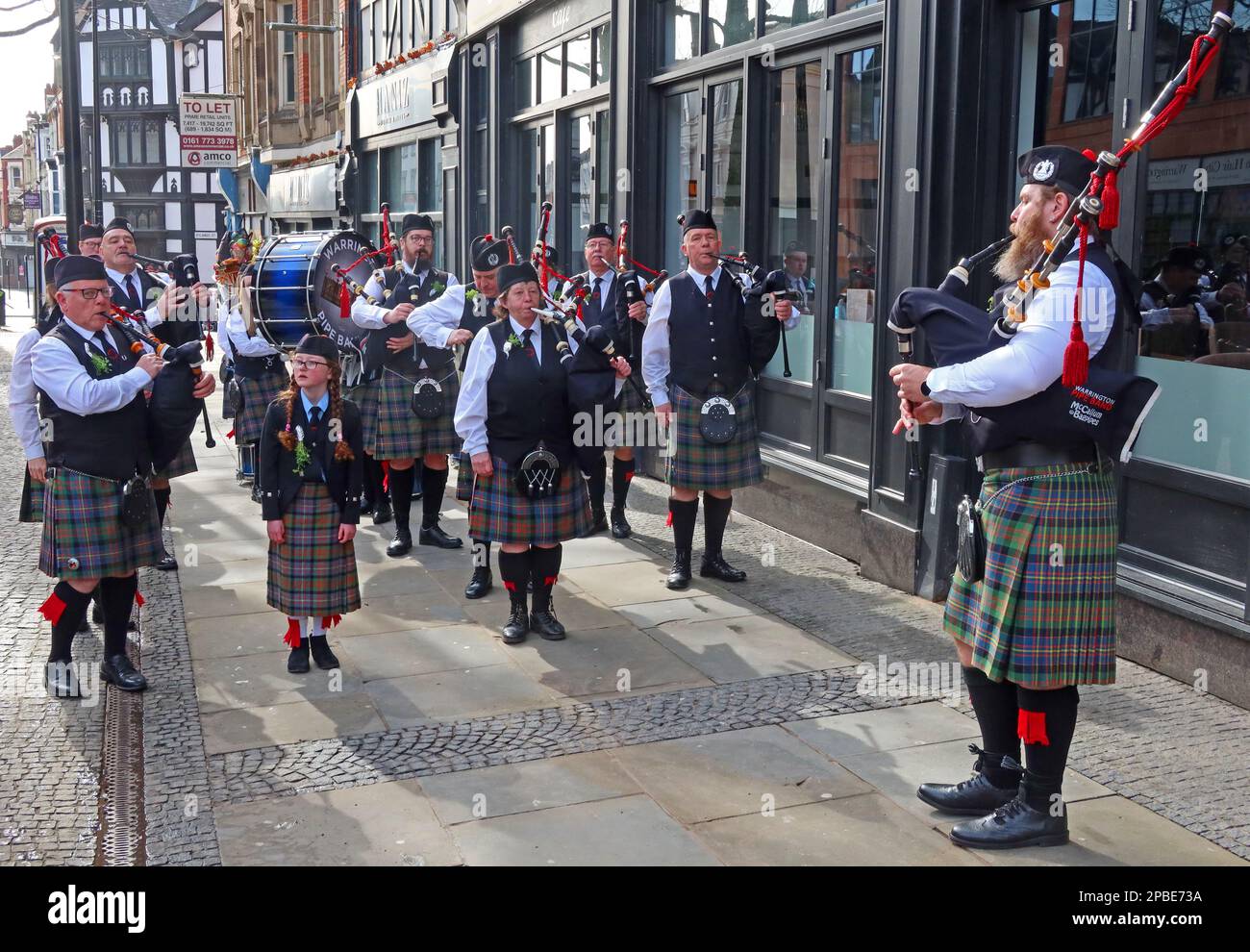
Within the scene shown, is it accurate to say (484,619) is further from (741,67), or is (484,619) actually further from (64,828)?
(741,67)

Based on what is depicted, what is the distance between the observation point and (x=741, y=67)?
27.8 ft

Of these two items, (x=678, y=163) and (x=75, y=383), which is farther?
(x=678, y=163)

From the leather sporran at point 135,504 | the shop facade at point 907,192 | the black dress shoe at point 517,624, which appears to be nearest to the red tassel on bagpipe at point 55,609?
the leather sporran at point 135,504

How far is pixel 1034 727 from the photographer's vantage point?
3.63 m

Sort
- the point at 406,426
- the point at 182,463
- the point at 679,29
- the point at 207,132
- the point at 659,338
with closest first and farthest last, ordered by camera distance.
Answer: the point at 659,338 < the point at 182,463 < the point at 406,426 < the point at 679,29 < the point at 207,132

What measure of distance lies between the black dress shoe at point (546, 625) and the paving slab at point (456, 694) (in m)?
0.42

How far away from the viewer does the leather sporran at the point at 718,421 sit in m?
6.67

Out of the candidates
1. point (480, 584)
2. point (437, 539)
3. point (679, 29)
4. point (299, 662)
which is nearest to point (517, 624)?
point (480, 584)

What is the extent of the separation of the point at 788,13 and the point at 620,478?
3.00 metres

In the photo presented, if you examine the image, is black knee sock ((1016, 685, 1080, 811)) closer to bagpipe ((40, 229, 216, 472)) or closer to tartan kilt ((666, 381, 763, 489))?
tartan kilt ((666, 381, 763, 489))

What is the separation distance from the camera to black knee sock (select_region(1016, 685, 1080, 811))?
11.9ft

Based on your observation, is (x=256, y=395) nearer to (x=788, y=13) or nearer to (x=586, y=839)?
(x=788, y=13)

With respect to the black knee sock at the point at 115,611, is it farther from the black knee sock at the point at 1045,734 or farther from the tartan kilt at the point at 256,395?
the black knee sock at the point at 1045,734
